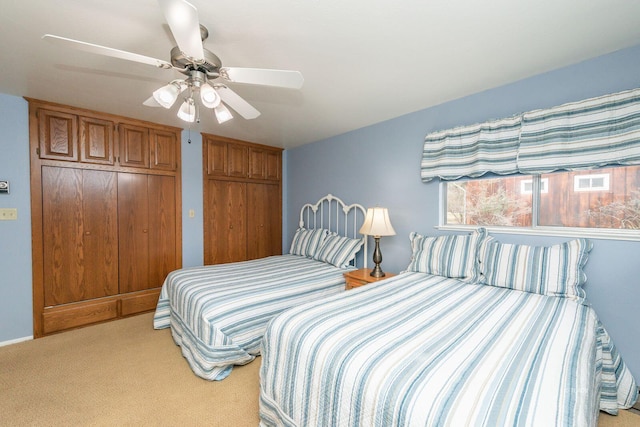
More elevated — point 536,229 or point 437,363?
point 536,229

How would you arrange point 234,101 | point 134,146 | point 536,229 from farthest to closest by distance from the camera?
point 134,146 < point 536,229 < point 234,101

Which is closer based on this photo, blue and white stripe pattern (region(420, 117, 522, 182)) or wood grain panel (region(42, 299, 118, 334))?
blue and white stripe pattern (region(420, 117, 522, 182))

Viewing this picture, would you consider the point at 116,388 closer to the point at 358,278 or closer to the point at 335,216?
the point at 358,278

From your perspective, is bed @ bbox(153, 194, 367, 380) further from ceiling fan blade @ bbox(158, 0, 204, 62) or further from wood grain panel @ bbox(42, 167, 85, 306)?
ceiling fan blade @ bbox(158, 0, 204, 62)

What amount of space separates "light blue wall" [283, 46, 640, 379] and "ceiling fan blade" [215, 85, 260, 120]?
172cm

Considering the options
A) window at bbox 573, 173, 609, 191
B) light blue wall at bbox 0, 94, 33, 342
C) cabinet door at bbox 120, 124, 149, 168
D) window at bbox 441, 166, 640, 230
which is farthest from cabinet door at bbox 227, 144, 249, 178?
window at bbox 573, 173, 609, 191

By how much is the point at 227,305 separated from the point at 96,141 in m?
2.42

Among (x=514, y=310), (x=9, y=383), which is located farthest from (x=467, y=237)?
(x=9, y=383)

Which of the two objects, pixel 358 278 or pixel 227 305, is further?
pixel 358 278

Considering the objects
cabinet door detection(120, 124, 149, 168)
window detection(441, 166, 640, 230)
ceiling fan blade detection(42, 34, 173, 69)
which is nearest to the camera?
ceiling fan blade detection(42, 34, 173, 69)

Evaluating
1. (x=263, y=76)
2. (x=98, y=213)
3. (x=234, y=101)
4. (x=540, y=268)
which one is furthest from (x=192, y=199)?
(x=540, y=268)

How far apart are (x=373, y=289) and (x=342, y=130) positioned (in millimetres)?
2281

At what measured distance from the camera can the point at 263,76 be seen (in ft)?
4.93

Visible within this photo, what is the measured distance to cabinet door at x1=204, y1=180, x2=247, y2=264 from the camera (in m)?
3.81
